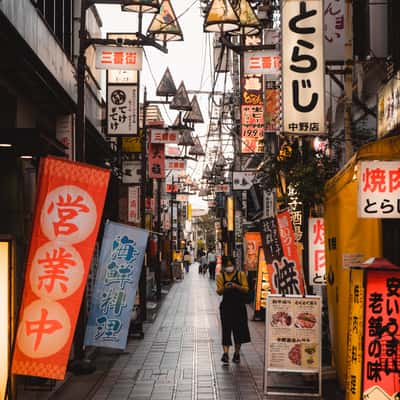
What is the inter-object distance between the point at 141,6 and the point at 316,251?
21.9ft

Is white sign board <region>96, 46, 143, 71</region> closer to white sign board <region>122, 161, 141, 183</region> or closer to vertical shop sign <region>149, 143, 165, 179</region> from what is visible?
white sign board <region>122, 161, 141, 183</region>

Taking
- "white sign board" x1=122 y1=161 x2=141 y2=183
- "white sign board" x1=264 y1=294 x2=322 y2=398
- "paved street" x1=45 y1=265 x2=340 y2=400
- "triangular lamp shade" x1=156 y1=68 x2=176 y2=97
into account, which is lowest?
"paved street" x1=45 y1=265 x2=340 y2=400

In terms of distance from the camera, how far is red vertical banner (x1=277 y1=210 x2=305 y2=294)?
512 inches

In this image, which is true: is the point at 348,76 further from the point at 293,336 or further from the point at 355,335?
the point at 355,335

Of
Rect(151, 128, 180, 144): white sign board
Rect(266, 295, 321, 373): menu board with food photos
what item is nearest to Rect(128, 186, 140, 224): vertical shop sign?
Rect(151, 128, 180, 144): white sign board

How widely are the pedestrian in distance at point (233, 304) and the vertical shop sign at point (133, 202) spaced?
46.3 feet

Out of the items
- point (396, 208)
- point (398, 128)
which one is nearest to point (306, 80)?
point (398, 128)

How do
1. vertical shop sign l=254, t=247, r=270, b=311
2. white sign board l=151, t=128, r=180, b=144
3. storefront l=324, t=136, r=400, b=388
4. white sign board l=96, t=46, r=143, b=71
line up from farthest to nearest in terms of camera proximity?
white sign board l=151, t=128, r=180, b=144 → vertical shop sign l=254, t=247, r=270, b=311 → white sign board l=96, t=46, r=143, b=71 → storefront l=324, t=136, r=400, b=388

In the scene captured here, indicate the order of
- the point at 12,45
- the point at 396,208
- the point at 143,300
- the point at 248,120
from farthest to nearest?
the point at 248,120, the point at 143,300, the point at 12,45, the point at 396,208

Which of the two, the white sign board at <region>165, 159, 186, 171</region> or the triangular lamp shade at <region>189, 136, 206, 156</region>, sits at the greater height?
the triangular lamp shade at <region>189, 136, 206, 156</region>

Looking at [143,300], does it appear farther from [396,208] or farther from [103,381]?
[396,208]

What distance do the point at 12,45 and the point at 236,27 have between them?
21.2 ft

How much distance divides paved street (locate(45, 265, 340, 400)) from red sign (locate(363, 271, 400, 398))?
4209 mm

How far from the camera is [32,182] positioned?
577 inches
